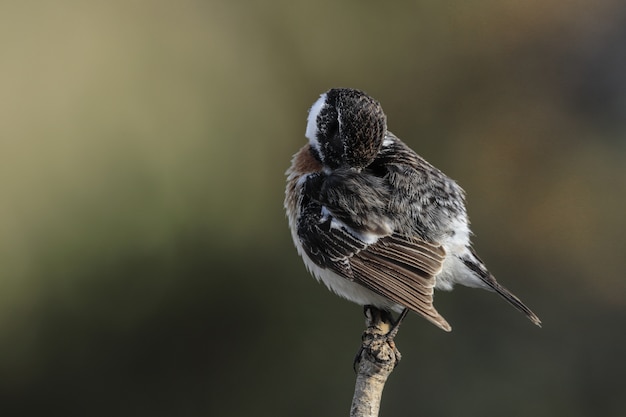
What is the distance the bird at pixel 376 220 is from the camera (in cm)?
394

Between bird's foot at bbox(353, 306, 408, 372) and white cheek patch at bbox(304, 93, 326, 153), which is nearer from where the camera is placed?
bird's foot at bbox(353, 306, 408, 372)

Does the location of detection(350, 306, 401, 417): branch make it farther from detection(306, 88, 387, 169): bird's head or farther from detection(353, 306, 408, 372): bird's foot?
detection(306, 88, 387, 169): bird's head

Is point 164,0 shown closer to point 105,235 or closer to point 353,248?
point 105,235

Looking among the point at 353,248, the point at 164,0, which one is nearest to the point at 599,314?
the point at 353,248

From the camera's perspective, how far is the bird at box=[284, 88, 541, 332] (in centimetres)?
394

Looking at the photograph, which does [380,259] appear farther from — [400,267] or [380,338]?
[380,338]

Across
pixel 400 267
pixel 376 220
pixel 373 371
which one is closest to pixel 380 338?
pixel 373 371

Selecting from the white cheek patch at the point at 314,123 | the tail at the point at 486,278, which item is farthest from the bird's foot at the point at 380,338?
the white cheek patch at the point at 314,123

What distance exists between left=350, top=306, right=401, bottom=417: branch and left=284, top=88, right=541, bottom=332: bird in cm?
29

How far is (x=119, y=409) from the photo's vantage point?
6.34m

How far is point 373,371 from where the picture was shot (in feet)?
10.7

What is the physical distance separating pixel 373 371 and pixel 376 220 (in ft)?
3.08

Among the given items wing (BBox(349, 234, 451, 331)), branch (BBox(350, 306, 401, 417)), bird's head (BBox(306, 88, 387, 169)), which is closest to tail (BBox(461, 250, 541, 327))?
wing (BBox(349, 234, 451, 331))

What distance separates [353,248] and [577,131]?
14.3ft
